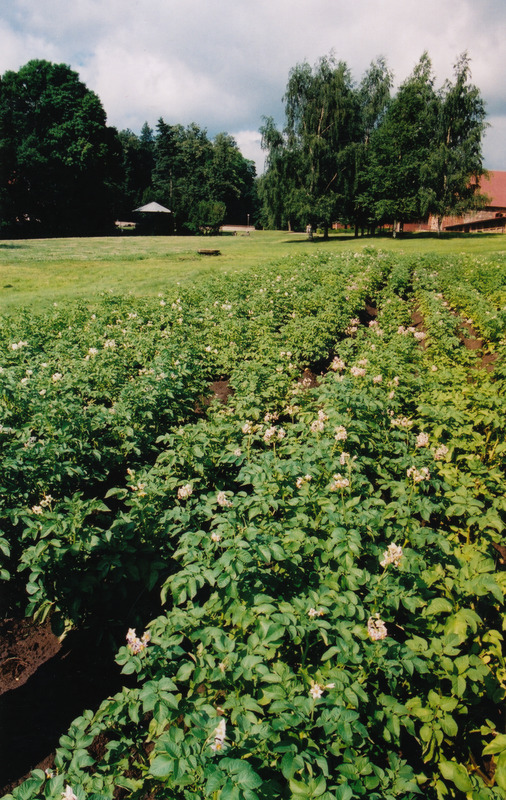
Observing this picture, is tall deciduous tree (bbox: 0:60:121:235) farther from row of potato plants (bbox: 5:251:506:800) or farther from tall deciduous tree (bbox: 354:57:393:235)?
row of potato plants (bbox: 5:251:506:800)

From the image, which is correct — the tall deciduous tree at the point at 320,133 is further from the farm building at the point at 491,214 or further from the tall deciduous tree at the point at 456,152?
the farm building at the point at 491,214

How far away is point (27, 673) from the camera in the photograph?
2803mm

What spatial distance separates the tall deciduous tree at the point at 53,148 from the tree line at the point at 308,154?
0.29 feet

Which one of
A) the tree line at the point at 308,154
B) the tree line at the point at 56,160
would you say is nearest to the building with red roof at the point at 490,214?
the tree line at the point at 308,154

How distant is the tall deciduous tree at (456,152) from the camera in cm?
3422

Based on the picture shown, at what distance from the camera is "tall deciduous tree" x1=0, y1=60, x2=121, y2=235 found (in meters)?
40.0

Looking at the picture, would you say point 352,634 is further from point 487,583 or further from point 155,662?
point 155,662

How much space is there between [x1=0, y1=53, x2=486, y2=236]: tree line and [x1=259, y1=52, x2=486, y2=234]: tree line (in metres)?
0.08

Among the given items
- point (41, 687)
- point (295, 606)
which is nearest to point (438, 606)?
point (295, 606)

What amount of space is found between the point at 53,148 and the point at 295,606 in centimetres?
4886

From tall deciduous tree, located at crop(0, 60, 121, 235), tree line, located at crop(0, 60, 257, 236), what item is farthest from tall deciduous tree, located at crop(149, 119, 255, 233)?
tall deciduous tree, located at crop(0, 60, 121, 235)

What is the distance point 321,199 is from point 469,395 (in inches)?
1242

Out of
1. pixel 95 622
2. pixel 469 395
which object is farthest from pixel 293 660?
pixel 469 395

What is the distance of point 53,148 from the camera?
41.0m
